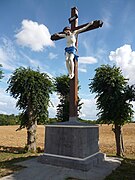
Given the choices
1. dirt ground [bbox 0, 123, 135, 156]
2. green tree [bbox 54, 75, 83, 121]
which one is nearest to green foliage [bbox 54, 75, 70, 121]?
green tree [bbox 54, 75, 83, 121]

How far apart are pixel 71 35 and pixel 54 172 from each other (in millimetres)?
5947

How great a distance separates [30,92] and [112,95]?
5.97 m

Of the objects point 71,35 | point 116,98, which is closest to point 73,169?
point 71,35

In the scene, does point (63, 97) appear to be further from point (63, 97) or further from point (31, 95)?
point (31, 95)

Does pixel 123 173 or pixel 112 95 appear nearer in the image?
pixel 123 173

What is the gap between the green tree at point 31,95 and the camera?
15.1 meters

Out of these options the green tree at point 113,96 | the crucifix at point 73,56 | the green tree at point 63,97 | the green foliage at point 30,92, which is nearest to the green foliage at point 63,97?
the green tree at point 63,97

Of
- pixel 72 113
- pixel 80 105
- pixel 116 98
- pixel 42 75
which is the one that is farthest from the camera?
pixel 80 105

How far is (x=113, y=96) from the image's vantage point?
13.6 metres

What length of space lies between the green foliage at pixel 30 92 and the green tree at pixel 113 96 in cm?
379

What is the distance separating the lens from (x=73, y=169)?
788 centimetres

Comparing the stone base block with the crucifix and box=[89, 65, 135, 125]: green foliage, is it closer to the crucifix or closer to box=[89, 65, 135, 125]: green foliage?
the crucifix

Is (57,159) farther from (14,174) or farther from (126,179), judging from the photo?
(126,179)

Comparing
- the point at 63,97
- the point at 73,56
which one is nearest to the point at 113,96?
the point at 73,56
